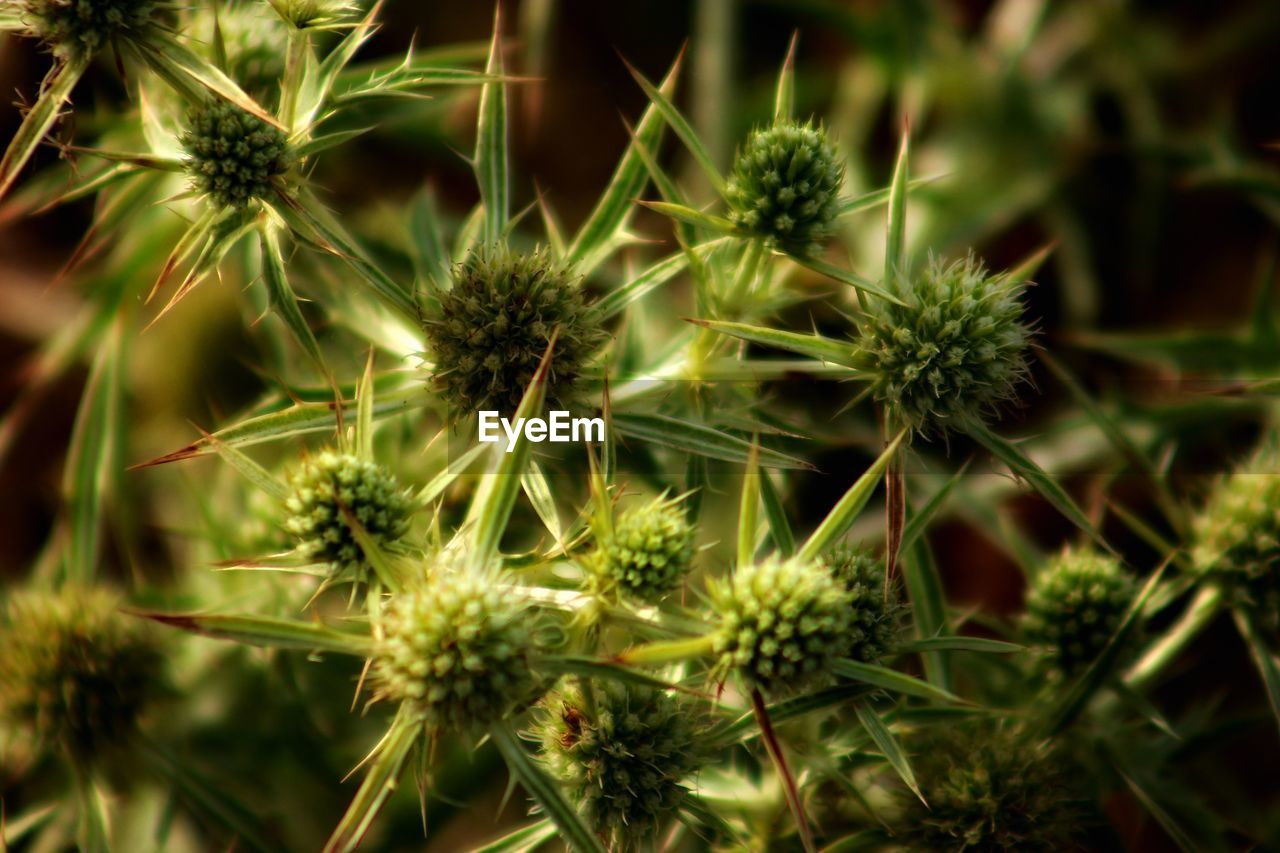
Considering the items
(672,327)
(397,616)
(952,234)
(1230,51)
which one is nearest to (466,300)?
(397,616)

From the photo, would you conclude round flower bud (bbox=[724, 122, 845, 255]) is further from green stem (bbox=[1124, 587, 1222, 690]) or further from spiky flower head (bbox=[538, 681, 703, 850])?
green stem (bbox=[1124, 587, 1222, 690])

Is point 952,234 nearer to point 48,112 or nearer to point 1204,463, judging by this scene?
point 1204,463

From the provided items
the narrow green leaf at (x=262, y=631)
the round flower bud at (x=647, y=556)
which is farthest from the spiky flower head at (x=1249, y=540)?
the narrow green leaf at (x=262, y=631)

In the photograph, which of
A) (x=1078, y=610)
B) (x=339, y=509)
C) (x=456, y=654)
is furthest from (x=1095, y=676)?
(x=339, y=509)

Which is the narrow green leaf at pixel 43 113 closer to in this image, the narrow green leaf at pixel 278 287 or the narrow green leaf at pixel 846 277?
the narrow green leaf at pixel 278 287

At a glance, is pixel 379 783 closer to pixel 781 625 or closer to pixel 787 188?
pixel 781 625

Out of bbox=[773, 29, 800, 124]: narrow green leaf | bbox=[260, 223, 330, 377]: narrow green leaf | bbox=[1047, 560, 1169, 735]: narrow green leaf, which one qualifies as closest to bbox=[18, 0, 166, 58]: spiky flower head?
bbox=[260, 223, 330, 377]: narrow green leaf
